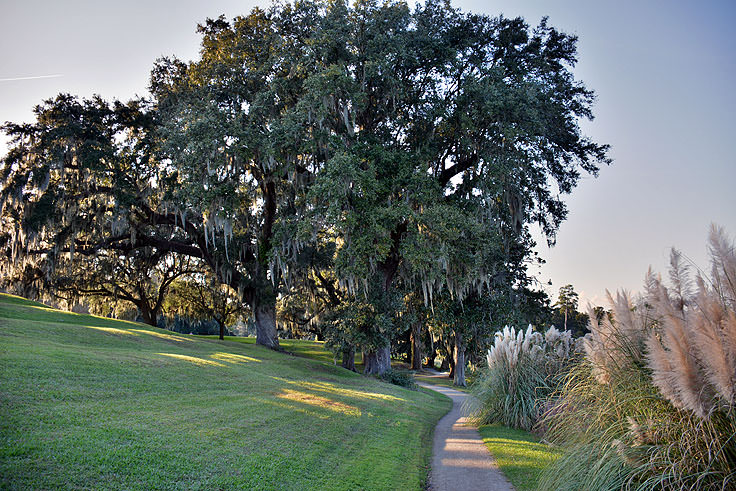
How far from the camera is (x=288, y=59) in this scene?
19469 millimetres

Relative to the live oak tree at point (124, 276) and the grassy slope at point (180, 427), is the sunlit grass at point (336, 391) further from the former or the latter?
the live oak tree at point (124, 276)

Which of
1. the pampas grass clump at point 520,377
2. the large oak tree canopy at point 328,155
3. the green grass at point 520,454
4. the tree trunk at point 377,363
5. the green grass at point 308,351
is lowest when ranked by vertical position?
the green grass at point 308,351

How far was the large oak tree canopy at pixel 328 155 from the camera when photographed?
58.2 ft

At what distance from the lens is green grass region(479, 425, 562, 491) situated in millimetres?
6328

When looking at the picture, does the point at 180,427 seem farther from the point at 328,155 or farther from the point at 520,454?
the point at 328,155

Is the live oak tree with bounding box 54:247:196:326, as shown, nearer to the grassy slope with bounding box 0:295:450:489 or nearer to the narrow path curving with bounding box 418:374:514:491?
the grassy slope with bounding box 0:295:450:489

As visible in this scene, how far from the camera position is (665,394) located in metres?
3.28

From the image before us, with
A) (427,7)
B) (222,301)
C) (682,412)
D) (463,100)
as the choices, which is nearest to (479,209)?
(463,100)

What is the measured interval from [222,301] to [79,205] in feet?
49.5

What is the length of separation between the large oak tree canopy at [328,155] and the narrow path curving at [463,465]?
7802 mm

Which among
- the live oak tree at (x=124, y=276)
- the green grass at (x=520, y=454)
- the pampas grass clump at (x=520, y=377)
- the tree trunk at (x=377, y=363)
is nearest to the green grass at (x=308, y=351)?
the live oak tree at (x=124, y=276)

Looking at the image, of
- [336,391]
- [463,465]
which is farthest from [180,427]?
[336,391]

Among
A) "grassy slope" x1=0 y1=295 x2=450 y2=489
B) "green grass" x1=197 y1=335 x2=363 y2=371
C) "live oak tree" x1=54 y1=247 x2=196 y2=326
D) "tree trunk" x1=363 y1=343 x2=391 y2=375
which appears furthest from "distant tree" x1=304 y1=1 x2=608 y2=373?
"live oak tree" x1=54 y1=247 x2=196 y2=326

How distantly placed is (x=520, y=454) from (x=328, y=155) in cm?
1443
